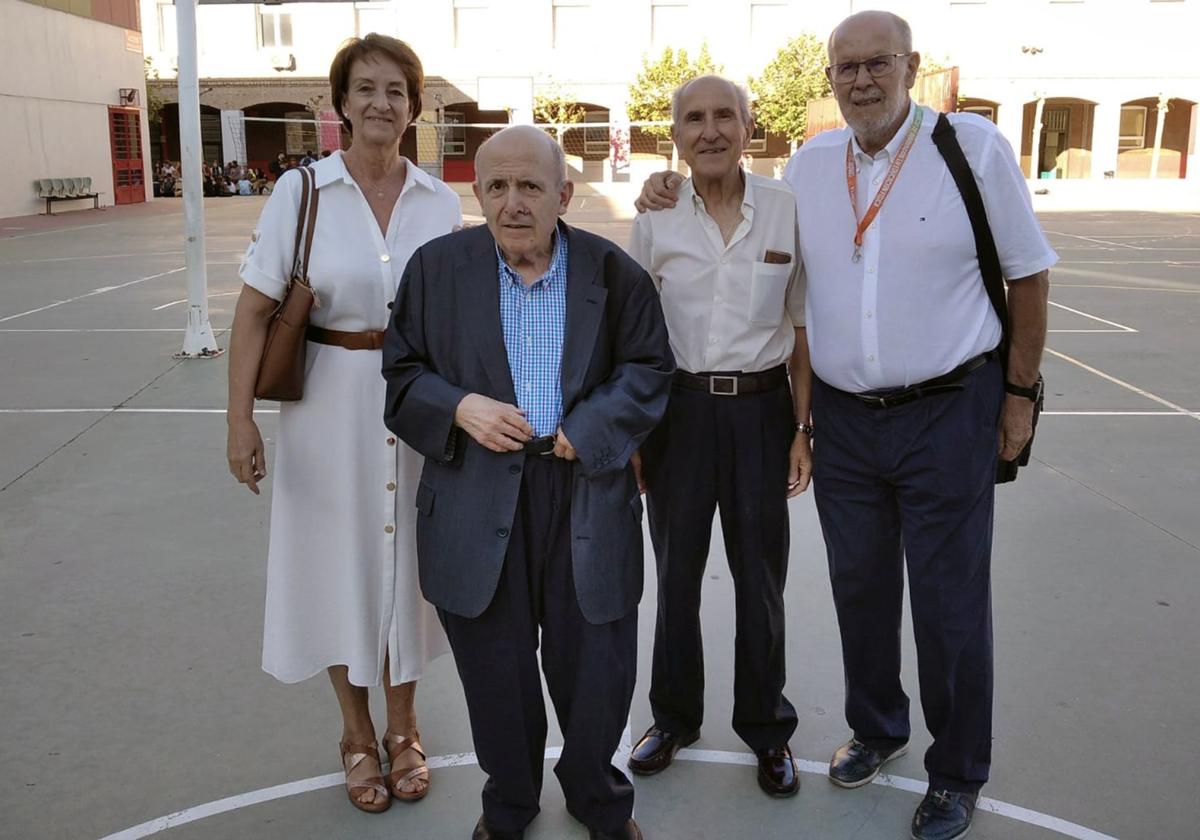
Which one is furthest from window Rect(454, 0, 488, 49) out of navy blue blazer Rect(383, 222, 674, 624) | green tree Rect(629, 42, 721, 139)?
navy blue blazer Rect(383, 222, 674, 624)

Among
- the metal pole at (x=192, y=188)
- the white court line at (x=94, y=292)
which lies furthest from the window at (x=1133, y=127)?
the metal pole at (x=192, y=188)

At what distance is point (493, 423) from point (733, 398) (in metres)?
0.82

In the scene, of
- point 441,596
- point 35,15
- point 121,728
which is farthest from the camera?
point 35,15

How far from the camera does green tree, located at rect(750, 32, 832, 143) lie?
133ft

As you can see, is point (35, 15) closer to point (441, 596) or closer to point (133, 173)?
point (133, 173)

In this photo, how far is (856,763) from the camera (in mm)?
3336

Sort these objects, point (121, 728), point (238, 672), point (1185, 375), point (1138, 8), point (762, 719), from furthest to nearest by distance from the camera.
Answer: point (1138, 8) → point (1185, 375) → point (238, 672) → point (121, 728) → point (762, 719)

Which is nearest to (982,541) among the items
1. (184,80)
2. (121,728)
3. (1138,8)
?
(121,728)

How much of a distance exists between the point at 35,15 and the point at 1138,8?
3865 centimetres

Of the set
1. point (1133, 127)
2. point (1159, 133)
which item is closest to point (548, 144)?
point (1159, 133)

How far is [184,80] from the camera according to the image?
909 cm

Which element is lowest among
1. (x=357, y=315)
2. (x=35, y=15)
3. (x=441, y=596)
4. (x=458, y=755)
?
(x=458, y=755)

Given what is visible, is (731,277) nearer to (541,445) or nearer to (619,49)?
(541,445)

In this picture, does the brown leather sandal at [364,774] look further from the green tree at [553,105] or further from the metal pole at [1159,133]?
the metal pole at [1159,133]
